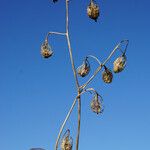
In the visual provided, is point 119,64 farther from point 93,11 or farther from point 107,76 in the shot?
point 93,11

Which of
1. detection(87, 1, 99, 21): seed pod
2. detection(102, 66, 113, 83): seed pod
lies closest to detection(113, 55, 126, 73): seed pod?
detection(102, 66, 113, 83): seed pod

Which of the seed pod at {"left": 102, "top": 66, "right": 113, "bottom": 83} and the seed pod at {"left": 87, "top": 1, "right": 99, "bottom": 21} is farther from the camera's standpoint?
the seed pod at {"left": 102, "top": 66, "right": 113, "bottom": 83}

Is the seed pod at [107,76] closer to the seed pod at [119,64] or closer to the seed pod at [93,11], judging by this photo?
the seed pod at [119,64]

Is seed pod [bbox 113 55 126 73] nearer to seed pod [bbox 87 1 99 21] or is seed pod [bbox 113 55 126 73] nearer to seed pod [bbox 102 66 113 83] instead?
seed pod [bbox 102 66 113 83]

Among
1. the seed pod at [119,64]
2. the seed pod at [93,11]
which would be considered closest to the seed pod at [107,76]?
the seed pod at [119,64]

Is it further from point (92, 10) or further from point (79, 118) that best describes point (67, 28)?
point (79, 118)

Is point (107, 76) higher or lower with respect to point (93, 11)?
lower

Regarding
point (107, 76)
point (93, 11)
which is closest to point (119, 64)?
point (107, 76)

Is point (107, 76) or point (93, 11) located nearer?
point (93, 11)

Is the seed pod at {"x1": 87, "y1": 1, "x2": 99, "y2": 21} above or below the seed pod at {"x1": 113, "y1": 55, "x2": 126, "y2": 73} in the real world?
above

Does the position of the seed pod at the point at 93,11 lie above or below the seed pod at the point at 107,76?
above

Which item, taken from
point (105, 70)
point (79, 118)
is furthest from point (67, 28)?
point (79, 118)
